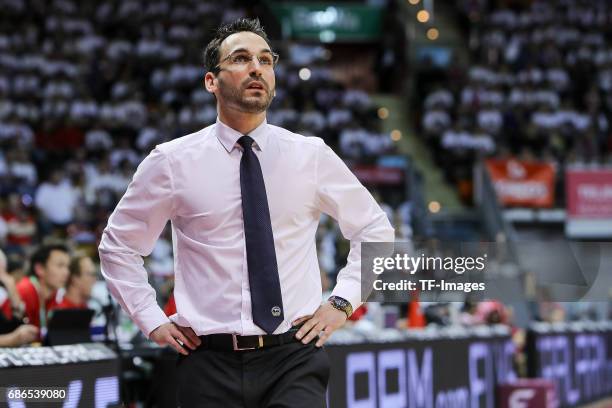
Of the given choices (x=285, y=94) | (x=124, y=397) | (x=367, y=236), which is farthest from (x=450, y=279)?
(x=285, y=94)

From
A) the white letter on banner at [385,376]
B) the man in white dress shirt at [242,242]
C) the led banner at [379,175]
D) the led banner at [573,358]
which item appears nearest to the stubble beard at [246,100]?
the man in white dress shirt at [242,242]

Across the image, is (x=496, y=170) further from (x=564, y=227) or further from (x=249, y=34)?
(x=249, y=34)

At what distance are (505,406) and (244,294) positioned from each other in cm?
687

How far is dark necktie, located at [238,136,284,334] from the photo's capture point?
4.17 metres

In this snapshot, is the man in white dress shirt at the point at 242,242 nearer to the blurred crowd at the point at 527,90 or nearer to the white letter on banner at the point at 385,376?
the white letter on banner at the point at 385,376

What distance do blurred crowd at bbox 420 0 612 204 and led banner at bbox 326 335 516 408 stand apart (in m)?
11.1

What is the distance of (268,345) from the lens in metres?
4.19

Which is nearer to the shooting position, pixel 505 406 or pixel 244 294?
pixel 244 294

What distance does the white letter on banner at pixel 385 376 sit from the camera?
8.75m

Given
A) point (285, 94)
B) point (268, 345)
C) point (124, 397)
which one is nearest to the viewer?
point (268, 345)

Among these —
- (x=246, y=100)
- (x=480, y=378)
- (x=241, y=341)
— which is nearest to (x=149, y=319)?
(x=241, y=341)

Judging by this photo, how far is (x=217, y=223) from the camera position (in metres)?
4.28
